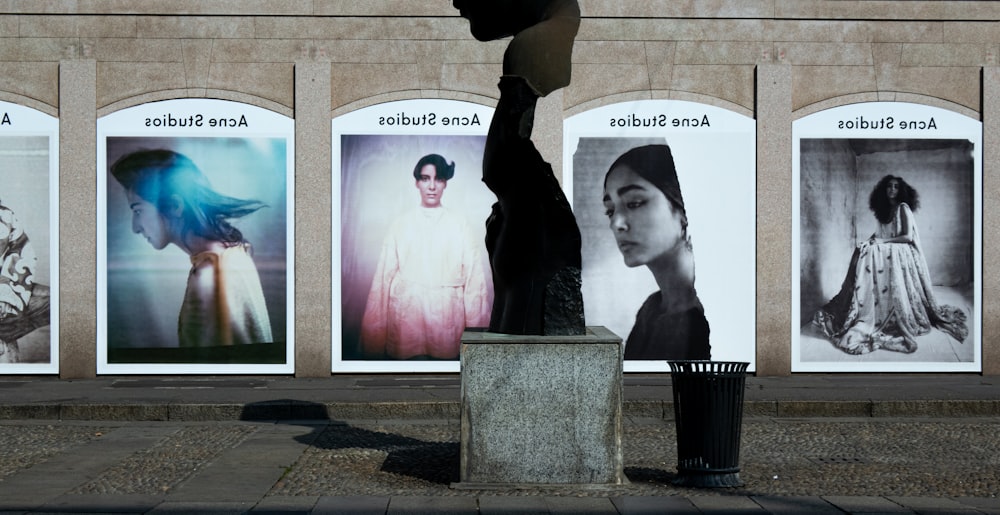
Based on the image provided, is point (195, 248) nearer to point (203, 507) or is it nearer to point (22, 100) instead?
point (22, 100)

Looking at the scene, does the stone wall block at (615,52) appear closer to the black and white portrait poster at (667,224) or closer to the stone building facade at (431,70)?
the stone building facade at (431,70)

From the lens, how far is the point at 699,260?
54.5 ft

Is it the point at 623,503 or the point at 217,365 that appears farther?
the point at 217,365

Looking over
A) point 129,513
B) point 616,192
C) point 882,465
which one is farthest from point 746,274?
point 129,513

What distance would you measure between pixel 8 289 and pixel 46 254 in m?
0.69

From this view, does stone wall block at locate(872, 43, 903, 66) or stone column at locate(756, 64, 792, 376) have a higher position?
stone wall block at locate(872, 43, 903, 66)

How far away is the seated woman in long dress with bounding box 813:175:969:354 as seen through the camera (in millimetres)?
16672

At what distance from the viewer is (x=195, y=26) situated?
1628 cm

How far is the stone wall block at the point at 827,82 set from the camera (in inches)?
651

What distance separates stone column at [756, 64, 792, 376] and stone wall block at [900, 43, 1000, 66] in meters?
1.68

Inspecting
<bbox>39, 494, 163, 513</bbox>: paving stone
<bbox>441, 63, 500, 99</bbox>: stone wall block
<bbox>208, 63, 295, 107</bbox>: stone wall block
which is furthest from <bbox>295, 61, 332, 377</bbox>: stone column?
<bbox>39, 494, 163, 513</bbox>: paving stone

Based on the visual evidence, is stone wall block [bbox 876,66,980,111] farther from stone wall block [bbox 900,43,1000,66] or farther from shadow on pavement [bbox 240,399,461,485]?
shadow on pavement [bbox 240,399,461,485]

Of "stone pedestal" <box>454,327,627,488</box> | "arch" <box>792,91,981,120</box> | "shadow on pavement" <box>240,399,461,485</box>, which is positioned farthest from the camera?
"arch" <box>792,91,981,120</box>

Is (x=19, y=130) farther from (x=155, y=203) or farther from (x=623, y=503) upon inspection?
(x=623, y=503)
